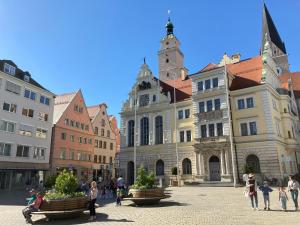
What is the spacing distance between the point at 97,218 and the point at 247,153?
29172 mm

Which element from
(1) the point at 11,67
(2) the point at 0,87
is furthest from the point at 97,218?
(1) the point at 11,67

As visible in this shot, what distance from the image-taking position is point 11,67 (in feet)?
131

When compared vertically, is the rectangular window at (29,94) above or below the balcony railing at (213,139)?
above

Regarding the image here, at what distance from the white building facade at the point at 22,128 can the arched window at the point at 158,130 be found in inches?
700

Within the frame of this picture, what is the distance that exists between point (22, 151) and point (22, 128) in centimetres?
330

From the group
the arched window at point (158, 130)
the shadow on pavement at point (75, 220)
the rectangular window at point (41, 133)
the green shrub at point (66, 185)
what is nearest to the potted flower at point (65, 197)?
the green shrub at point (66, 185)

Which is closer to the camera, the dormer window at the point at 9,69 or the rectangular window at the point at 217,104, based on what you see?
the dormer window at the point at 9,69

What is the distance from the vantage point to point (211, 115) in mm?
40938

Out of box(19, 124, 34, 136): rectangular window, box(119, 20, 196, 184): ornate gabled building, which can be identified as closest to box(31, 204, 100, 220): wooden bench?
box(119, 20, 196, 184): ornate gabled building

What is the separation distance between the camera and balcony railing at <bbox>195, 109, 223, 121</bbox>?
4018 centimetres

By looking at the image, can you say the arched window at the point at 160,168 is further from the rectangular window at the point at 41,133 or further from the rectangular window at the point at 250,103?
the rectangular window at the point at 41,133

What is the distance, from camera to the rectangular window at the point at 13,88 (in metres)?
38.5

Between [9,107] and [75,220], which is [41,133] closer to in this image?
[9,107]

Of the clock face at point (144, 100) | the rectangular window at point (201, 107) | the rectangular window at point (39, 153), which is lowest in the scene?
the rectangular window at point (39, 153)
